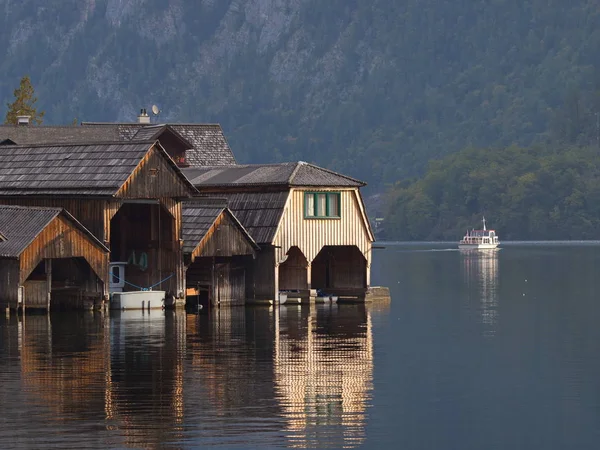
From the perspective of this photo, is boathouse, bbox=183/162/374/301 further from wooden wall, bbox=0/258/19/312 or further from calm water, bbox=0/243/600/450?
wooden wall, bbox=0/258/19/312

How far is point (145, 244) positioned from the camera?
71.4m

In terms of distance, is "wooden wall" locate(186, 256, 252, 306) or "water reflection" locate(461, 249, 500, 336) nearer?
"water reflection" locate(461, 249, 500, 336)

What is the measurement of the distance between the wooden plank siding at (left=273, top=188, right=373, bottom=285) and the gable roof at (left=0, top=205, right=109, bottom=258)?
10.9 m

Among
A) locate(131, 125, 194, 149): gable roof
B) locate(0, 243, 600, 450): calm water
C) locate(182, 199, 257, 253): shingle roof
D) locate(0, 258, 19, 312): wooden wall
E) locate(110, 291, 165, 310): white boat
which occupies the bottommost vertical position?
locate(0, 243, 600, 450): calm water

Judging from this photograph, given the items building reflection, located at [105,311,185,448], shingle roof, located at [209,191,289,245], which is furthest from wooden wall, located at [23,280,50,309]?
shingle roof, located at [209,191,289,245]

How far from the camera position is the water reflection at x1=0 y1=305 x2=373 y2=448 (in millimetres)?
37844

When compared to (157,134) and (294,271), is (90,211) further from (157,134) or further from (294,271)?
(157,134)

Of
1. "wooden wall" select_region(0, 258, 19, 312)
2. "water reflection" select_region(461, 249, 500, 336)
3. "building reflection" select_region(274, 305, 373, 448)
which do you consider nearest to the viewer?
"building reflection" select_region(274, 305, 373, 448)

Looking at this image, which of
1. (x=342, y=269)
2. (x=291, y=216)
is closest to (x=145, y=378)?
(x=291, y=216)

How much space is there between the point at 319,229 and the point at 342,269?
5.40m

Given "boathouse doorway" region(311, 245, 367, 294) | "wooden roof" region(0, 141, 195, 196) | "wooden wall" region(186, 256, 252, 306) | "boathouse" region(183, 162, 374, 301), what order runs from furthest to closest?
1. "boathouse doorway" region(311, 245, 367, 294)
2. "boathouse" region(183, 162, 374, 301)
3. "wooden wall" region(186, 256, 252, 306)
4. "wooden roof" region(0, 141, 195, 196)

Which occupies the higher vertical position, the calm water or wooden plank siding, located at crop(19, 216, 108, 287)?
wooden plank siding, located at crop(19, 216, 108, 287)

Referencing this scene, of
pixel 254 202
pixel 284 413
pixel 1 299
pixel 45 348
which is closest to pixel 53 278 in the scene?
pixel 1 299

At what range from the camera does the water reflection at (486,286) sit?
7183cm
